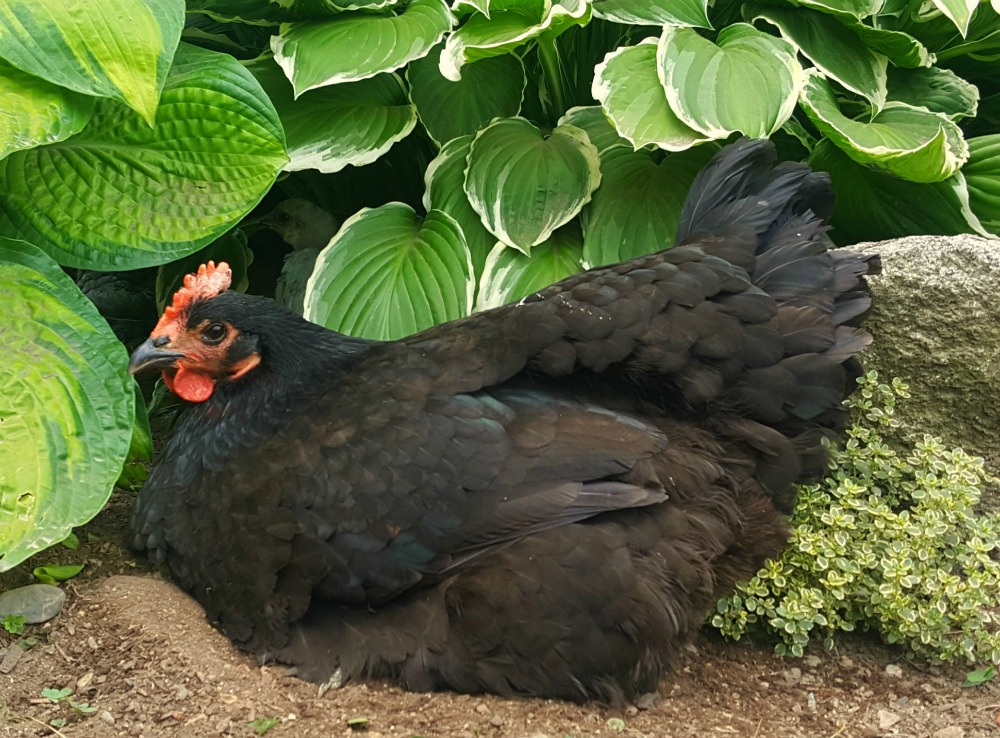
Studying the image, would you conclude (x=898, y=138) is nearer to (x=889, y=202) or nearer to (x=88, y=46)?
(x=889, y=202)

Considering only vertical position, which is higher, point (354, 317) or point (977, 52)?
point (977, 52)

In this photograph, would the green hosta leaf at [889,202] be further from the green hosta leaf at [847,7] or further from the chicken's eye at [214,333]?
the chicken's eye at [214,333]

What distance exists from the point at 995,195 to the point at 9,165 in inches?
122

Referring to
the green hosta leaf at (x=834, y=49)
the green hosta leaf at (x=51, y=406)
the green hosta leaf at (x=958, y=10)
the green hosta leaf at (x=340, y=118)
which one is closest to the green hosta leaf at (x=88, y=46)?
the green hosta leaf at (x=51, y=406)

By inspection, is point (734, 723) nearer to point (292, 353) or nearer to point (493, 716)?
point (493, 716)

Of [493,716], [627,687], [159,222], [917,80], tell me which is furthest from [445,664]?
[917,80]

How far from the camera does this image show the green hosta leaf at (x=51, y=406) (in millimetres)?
2221

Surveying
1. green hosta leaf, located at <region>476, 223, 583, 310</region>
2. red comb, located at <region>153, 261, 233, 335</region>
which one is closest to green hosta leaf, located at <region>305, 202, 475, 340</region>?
green hosta leaf, located at <region>476, 223, 583, 310</region>

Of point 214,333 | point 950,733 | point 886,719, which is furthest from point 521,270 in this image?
point 950,733

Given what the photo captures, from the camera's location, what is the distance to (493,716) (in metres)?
2.17

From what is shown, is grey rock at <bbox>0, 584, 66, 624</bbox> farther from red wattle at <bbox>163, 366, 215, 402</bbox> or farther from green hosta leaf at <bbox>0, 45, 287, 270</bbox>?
green hosta leaf at <bbox>0, 45, 287, 270</bbox>

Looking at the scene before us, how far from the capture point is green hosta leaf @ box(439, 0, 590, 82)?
3008mm

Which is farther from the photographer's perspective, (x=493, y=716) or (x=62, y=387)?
(x=62, y=387)

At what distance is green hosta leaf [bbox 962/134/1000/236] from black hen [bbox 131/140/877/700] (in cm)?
81
